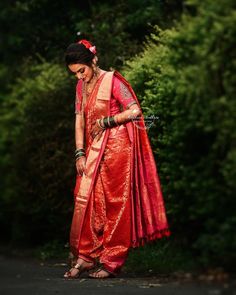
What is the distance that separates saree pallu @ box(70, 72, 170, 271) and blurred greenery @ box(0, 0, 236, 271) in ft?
0.78

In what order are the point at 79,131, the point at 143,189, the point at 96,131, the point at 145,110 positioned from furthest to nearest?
1. the point at 145,110
2. the point at 79,131
3. the point at 96,131
4. the point at 143,189

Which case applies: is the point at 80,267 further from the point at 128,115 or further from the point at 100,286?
the point at 128,115

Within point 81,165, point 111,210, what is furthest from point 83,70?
point 111,210

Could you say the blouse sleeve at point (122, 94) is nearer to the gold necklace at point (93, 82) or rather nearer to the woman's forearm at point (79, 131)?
the gold necklace at point (93, 82)

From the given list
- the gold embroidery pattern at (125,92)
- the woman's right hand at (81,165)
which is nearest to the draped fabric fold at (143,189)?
the gold embroidery pattern at (125,92)

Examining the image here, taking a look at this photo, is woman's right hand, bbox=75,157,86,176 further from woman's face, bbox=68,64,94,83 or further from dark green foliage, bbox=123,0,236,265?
dark green foliage, bbox=123,0,236,265

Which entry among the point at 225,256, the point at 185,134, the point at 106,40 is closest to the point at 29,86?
the point at 106,40

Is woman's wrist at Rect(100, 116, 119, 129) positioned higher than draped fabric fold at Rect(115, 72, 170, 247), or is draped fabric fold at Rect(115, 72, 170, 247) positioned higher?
woman's wrist at Rect(100, 116, 119, 129)

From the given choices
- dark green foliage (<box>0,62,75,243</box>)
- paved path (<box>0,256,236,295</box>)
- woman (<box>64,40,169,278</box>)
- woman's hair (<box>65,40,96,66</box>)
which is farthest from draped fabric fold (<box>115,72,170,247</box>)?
dark green foliage (<box>0,62,75,243</box>)

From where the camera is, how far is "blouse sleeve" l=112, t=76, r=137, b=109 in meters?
9.46

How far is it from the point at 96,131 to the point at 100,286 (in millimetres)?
1709

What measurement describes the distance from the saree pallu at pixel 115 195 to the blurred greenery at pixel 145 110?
24 cm

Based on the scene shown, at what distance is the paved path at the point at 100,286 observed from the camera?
7337mm

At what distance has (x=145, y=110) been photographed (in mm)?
10719
